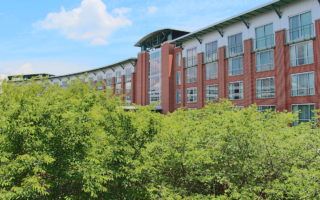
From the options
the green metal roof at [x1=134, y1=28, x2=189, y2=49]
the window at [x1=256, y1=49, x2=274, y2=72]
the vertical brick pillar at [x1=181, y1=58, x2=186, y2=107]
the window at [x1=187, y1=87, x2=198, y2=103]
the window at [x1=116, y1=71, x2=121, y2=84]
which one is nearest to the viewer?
the window at [x1=256, y1=49, x2=274, y2=72]

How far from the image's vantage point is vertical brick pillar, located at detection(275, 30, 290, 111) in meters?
35.0

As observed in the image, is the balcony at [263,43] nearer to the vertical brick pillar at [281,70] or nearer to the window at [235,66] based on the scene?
the vertical brick pillar at [281,70]

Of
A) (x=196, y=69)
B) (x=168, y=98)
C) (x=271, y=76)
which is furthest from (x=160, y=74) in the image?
(x=271, y=76)

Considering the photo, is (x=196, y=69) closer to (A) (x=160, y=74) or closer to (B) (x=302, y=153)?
(A) (x=160, y=74)

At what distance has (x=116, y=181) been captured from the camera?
13.4 m

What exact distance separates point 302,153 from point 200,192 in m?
4.43

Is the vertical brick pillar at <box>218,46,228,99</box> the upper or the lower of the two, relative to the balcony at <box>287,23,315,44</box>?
lower

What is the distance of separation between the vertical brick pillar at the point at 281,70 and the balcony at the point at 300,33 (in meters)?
0.63

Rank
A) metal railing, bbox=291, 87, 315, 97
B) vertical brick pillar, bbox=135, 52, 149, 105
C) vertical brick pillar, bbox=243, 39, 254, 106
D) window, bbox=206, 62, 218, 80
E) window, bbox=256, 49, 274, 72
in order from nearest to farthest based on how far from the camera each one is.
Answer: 1. metal railing, bbox=291, 87, 315, 97
2. window, bbox=256, 49, 274, 72
3. vertical brick pillar, bbox=243, 39, 254, 106
4. window, bbox=206, 62, 218, 80
5. vertical brick pillar, bbox=135, 52, 149, 105

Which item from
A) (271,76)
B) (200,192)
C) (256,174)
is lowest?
(200,192)

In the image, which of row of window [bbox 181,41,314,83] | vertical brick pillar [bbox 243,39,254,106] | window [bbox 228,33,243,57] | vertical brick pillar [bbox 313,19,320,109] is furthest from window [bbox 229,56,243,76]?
vertical brick pillar [bbox 313,19,320,109]

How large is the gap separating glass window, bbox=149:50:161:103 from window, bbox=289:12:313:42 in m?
24.6

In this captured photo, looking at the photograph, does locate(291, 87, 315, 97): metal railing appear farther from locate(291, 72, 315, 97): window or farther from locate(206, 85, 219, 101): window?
locate(206, 85, 219, 101): window

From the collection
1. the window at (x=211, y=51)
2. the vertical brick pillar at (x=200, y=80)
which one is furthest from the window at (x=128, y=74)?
the window at (x=211, y=51)
